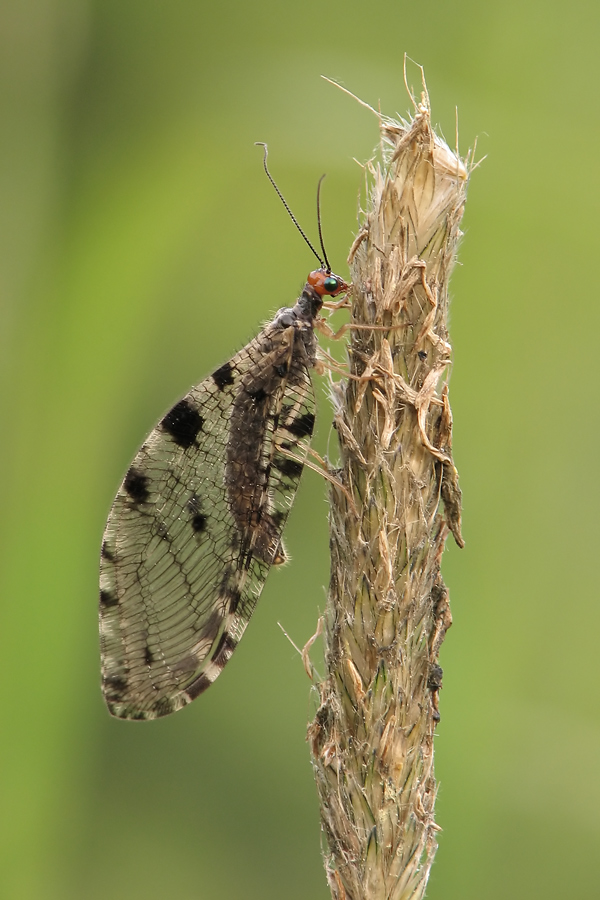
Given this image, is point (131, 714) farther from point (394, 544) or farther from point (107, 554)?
point (394, 544)

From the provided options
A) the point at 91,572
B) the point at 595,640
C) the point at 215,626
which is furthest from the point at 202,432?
the point at 595,640

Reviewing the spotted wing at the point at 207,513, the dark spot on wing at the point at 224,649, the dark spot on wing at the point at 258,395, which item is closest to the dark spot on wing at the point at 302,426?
the spotted wing at the point at 207,513

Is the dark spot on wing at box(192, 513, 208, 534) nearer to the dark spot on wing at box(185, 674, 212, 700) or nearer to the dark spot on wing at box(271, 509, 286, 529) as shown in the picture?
the dark spot on wing at box(271, 509, 286, 529)

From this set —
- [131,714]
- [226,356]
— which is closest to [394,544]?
[131,714]

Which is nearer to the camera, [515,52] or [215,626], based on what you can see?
[215,626]

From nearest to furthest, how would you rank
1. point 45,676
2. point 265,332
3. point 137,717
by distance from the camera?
point 137,717 → point 265,332 → point 45,676

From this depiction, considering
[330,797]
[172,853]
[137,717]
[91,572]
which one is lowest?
[172,853]

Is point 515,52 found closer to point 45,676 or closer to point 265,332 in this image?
point 265,332

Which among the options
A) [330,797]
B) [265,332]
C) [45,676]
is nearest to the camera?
[330,797]
